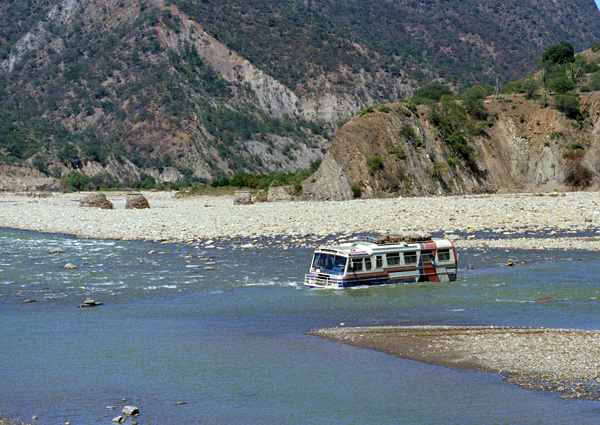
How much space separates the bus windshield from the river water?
81 centimetres

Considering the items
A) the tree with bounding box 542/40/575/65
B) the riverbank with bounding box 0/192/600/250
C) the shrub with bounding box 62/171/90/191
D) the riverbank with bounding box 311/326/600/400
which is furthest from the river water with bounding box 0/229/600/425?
the shrub with bounding box 62/171/90/191

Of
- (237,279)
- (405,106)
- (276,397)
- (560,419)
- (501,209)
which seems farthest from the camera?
(405,106)

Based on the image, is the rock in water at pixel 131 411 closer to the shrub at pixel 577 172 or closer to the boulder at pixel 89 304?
the boulder at pixel 89 304

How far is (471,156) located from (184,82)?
97.2 meters

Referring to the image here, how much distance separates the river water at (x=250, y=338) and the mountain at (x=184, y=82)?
111853mm

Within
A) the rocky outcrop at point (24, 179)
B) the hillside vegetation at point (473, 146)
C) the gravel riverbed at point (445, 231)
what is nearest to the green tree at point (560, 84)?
the hillside vegetation at point (473, 146)

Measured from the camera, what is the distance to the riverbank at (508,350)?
43.0 feet

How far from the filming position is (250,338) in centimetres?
1733

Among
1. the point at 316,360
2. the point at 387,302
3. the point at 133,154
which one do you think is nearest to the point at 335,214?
the point at 387,302

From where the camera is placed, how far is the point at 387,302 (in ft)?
70.7

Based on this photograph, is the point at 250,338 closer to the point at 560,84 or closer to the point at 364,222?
the point at 364,222

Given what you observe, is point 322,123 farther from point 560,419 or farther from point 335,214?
point 560,419


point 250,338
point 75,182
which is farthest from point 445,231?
point 75,182

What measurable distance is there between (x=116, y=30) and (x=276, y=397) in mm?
172176
